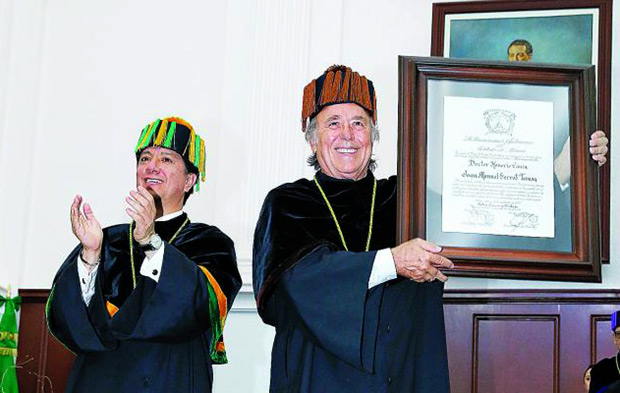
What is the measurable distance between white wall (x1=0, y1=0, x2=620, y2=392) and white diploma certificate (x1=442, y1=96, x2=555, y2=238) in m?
1.73

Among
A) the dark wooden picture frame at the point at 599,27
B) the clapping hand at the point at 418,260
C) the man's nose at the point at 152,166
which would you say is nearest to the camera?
the clapping hand at the point at 418,260

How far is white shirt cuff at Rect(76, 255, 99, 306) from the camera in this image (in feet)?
15.4

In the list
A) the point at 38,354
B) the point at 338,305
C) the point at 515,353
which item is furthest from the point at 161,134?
the point at 515,353

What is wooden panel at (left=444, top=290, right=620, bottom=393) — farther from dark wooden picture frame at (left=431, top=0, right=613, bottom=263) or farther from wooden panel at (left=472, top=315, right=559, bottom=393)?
dark wooden picture frame at (left=431, top=0, right=613, bottom=263)

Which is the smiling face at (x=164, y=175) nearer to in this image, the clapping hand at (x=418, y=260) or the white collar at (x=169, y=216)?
the white collar at (x=169, y=216)

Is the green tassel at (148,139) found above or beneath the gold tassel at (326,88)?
beneath

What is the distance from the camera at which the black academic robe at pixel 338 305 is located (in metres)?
4.22

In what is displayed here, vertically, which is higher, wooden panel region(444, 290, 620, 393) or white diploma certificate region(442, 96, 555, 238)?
white diploma certificate region(442, 96, 555, 238)

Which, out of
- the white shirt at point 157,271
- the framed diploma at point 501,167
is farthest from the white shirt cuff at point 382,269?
the framed diploma at point 501,167

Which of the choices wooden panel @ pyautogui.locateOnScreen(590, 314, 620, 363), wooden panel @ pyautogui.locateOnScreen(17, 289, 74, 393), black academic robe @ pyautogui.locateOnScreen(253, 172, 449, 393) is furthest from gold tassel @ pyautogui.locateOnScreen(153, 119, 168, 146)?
wooden panel @ pyautogui.locateOnScreen(590, 314, 620, 363)

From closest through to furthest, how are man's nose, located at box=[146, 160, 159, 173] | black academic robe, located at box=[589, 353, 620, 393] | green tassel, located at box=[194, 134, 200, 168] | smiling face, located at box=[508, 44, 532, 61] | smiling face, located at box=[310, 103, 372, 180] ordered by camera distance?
smiling face, located at box=[310, 103, 372, 180] < man's nose, located at box=[146, 160, 159, 173] < green tassel, located at box=[194, 134, 200, 168] < black academic robe, located at box=[589, 353, 620, 393] < smiling face, located at box=[508, 44, 532, 61]

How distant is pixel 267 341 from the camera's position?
6223mm

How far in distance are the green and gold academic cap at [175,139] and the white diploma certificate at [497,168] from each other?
3.79 ft
